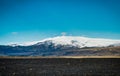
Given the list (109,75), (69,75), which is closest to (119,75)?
(109,75)

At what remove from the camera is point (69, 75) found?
4744cm

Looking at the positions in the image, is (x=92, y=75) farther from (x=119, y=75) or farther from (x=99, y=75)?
(x=119, y=75)

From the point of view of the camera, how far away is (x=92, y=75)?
151ft

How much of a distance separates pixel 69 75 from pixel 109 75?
6366 mm

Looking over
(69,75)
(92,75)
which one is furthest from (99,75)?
(69,75)

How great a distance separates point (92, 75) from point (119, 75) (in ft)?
13.6

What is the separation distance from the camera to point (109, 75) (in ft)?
147

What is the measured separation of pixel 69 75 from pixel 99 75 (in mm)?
4852

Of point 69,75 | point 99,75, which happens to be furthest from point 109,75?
point 69,75

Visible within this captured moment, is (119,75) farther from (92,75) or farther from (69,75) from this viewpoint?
(69,75)

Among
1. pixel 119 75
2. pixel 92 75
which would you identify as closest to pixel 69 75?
pixel 92 75

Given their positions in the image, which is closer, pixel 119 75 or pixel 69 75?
pixel 119 75

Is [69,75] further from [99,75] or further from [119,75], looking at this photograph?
[119,75]

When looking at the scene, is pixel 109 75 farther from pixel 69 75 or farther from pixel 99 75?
pixel 69 75
